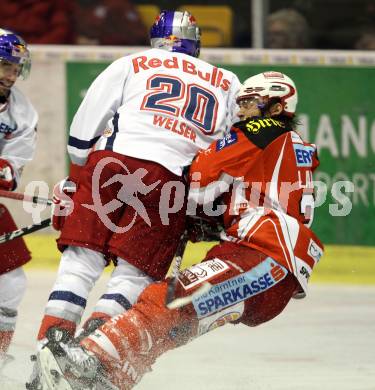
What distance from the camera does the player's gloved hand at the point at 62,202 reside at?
4.83 meters

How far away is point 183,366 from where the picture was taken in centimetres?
524

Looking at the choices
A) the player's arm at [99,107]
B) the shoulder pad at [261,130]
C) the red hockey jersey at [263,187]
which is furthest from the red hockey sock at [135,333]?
the player's arm at [99,107]

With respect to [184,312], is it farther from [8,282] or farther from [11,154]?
[11,154]

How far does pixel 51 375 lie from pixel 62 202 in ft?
2.69

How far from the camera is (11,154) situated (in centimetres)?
534

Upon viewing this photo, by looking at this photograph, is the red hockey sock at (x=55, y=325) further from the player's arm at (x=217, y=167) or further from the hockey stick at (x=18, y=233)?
the hockey stick at (x=18, y=233)

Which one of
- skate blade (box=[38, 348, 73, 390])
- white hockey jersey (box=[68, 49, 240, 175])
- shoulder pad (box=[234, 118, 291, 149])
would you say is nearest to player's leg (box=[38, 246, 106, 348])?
skate blade (box=[38, 348, 73, 390])

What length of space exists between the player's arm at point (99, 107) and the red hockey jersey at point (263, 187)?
1.42 ft

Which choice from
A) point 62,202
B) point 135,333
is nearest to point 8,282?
point 62,202

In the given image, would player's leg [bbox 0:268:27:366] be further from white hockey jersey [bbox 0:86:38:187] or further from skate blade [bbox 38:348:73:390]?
skate blade [bbox 38:348:73:390]

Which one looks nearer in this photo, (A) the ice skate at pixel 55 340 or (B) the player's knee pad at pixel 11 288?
(A) the ice skate at pixel 55 340

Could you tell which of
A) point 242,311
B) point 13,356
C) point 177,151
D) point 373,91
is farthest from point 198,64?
point 373,91

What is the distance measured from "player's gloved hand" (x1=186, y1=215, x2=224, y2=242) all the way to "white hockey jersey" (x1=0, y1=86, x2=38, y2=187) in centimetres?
91

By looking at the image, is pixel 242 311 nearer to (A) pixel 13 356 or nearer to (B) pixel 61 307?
(B) pixel 61 307
